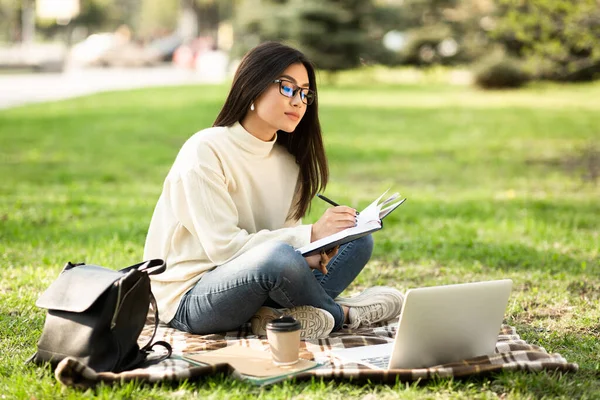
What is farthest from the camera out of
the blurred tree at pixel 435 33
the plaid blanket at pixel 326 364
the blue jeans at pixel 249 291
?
the blurred tree at pixel 435 33

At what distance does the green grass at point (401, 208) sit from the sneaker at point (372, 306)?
69 centimetres

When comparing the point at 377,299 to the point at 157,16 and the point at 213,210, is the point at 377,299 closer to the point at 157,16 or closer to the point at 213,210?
the point at 213,210

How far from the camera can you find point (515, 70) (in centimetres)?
2319

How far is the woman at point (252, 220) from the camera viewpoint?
148 inches

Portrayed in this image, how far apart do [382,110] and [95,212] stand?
35.6 feet

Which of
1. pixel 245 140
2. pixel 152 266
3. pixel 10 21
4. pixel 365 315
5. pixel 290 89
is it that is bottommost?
pixel 10 21

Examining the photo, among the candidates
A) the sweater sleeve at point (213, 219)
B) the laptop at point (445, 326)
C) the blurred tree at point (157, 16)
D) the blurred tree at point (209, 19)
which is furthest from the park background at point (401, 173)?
the blurred tree at point (157, 16)

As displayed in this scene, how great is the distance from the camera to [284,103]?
395cm

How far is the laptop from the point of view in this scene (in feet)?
10.7

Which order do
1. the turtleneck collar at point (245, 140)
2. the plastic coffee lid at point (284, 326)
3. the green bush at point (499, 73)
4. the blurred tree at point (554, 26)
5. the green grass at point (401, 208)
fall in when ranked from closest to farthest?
1. the plastic coffee lid at point (284, 326)
2. the green grass at point (401, 208)
3. the turtleneck collar at point (245, 140)
4. the blurred tree at point (554, 26)
5. the green bush at point (499, 73)

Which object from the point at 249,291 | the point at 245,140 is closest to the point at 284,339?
the point at 249,291

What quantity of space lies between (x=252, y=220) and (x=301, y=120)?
0.59 meters

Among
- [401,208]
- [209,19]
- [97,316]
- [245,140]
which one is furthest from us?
[209,19]

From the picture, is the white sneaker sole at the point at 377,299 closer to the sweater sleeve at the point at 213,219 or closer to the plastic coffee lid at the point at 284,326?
the sweater sleeve at the point at 213,219
